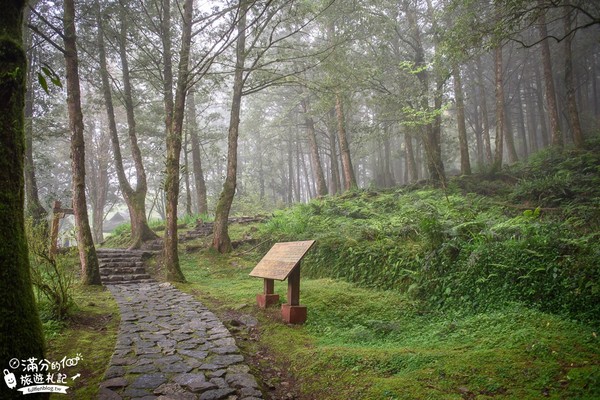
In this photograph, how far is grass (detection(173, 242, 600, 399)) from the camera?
303 cm

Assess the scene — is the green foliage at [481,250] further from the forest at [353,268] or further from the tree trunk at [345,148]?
the tree trunk at [345,148]

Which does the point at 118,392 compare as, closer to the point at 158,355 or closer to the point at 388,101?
the point at 158,355

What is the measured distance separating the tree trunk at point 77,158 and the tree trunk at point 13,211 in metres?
6.63

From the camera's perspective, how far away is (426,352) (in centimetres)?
379

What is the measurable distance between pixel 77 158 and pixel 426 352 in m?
8.81

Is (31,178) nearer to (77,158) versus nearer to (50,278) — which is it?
(77,158)

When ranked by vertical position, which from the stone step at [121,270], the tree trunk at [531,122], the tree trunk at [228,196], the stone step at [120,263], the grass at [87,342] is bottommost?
the grass at [87,342]

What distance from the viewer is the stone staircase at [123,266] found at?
10195 mm

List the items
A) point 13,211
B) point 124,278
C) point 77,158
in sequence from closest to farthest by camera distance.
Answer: point 13,211 < point 77,158 < point 124,278

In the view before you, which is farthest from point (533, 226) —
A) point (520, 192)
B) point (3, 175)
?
point (520, 192)

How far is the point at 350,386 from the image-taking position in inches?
136

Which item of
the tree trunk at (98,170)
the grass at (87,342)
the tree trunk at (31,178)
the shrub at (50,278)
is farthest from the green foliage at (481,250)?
the tree trunk at (98,170)

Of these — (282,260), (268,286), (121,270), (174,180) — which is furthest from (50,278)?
(121,270)

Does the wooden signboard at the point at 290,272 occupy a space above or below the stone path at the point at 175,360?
above
